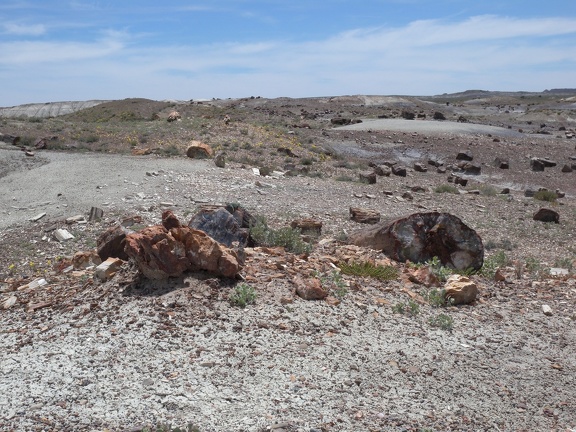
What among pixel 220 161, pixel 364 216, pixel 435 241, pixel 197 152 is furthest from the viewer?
pixel 197 152

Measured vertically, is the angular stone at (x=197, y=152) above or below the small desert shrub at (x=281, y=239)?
above

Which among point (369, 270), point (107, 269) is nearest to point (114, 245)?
point (107, 269)

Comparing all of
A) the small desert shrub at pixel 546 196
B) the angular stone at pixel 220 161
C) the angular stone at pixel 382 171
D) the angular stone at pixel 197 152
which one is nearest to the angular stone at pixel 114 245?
the angular stone at pixel 220 161

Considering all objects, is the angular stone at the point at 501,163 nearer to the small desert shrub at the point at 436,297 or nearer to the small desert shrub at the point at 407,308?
the small desert shrub at the point at 436,297

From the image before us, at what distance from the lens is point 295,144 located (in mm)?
23062

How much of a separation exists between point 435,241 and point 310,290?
272 cm

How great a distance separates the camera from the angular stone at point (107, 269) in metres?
6.46

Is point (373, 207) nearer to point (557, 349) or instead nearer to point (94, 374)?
point (557, 349)

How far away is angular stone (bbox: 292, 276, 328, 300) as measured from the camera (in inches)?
245

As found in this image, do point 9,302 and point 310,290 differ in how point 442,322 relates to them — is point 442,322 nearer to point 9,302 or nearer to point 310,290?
point 310,290

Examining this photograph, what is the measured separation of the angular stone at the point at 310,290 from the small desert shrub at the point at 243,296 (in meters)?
0.47

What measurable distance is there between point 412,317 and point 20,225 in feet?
25.3

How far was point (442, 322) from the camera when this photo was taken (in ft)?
20.0

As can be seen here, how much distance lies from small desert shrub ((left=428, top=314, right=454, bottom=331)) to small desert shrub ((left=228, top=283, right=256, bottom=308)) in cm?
170
